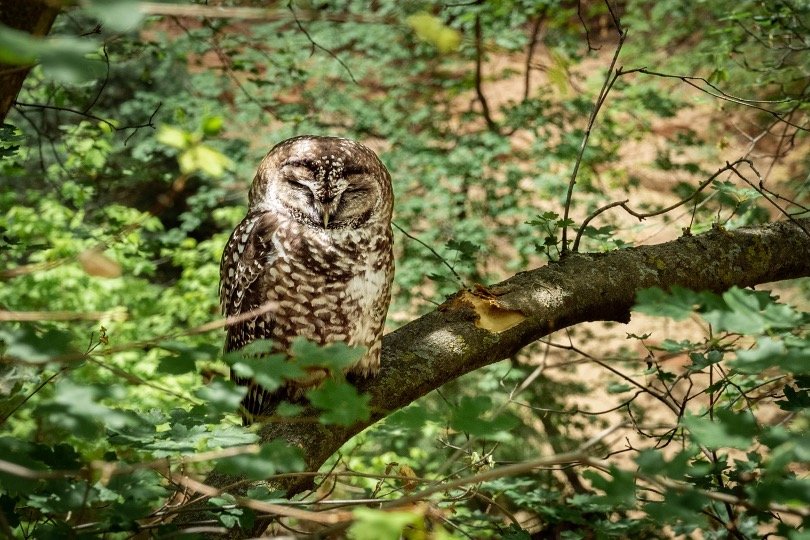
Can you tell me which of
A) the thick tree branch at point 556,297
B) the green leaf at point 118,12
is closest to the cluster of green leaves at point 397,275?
the green leaf at point 118,12

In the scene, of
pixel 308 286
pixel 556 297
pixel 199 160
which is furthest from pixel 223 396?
pixel 556 297

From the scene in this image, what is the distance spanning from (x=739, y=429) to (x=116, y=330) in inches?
183

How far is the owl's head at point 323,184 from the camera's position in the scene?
2770 millimetres

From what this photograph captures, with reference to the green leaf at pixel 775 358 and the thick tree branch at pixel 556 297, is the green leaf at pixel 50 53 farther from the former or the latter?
the thick tree branch at pixel 556 297

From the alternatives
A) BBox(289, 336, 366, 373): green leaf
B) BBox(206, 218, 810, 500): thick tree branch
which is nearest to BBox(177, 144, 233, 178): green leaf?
BBox(289, 336, 366, 373): green leaf

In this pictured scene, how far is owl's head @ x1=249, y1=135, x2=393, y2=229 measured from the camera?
277 cm

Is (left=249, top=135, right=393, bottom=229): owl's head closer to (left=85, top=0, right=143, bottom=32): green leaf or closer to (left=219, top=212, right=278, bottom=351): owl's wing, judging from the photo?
(left=219, top=212, right=278, bottom=351): owl's wing

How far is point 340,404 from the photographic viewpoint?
52.7 inches

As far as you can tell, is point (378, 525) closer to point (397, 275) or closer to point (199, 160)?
point (199, 160)

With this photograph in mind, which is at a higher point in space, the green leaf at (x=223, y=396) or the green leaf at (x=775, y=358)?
the green leaf at (x=775, y=358)

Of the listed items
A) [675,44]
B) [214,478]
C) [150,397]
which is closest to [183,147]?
[214,478]

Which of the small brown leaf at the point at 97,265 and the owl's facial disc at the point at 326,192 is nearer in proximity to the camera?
the small brown leaf at the point at 97,265

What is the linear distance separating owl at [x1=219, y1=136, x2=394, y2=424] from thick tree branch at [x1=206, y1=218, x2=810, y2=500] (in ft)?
0.51

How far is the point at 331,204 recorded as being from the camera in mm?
2760
